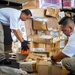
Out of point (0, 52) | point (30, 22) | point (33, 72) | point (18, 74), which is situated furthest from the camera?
point (30, 22)

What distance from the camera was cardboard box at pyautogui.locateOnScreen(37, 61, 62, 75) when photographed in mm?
2828

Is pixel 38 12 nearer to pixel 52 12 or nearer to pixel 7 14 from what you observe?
pixel 52 12

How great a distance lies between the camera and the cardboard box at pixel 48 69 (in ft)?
9.28

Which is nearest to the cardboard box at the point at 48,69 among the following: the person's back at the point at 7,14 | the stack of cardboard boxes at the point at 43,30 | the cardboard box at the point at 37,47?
the person's back at the point at 7,14

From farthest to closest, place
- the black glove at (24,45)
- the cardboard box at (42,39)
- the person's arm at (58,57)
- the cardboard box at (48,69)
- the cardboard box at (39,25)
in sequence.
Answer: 1. the cardboard box at (39,25)
2. the cardboard box at (42,39)
3. the black glove at (24,45)
4. the cardboard box at (48,69)
5. the person's arm at (58,57)

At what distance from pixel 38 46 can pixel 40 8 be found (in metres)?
0.81

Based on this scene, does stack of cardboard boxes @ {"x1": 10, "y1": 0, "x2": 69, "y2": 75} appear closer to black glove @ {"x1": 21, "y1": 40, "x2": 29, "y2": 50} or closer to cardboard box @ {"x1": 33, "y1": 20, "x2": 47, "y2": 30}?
cardboard box @ {"x1": 33, "y1": 20, "x2": 47, "y2": 30}

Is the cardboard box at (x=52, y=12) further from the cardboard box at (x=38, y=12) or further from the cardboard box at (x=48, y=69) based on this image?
the cardboard box at (x=48, y=69)

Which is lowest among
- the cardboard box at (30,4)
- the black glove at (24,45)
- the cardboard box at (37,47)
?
the cardboard box at (37,47)

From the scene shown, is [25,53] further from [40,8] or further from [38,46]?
[40,8]

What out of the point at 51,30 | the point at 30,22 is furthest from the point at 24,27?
the point at 51,30

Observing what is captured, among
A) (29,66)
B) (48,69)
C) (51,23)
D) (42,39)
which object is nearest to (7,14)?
(42,39)

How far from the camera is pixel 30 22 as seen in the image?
4531 mm

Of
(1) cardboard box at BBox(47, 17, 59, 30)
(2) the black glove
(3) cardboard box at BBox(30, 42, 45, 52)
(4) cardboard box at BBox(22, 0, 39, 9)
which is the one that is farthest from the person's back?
(1) cardboard box at BBox(47, 17, 59, 30)
